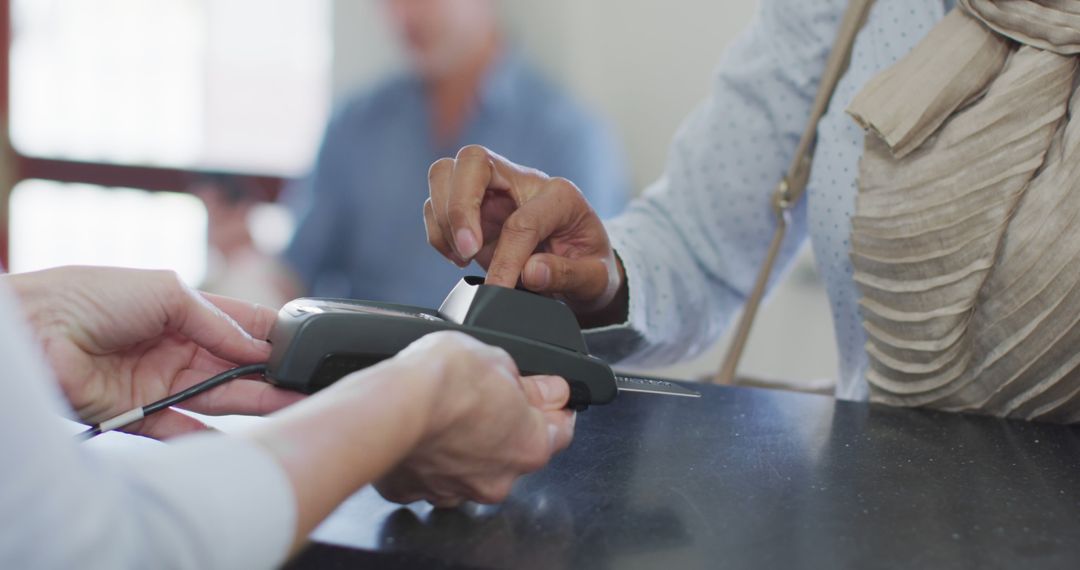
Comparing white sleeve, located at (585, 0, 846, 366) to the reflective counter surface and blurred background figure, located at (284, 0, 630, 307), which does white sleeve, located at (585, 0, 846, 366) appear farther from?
blurred background figure, located at (284, 0, 630, 307)

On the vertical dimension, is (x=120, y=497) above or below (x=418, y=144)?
above

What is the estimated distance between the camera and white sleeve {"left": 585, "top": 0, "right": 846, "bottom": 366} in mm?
912

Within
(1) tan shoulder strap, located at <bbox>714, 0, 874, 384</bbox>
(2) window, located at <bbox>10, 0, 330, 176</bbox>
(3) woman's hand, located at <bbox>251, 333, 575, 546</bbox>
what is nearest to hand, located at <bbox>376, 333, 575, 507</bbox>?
(3) woman's hand, located at <bbox>251, 333, 575, 546</bbox>

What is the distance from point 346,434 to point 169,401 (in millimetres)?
223

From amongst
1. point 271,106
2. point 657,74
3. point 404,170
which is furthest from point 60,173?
point 657,74

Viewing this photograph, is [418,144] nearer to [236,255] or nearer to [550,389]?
[236,255]

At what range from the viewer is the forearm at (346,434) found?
335 millimetres

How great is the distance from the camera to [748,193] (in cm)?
96

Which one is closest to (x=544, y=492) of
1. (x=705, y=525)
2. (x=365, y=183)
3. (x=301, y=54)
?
(x=705, y=525)

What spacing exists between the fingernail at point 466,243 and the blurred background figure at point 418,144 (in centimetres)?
168

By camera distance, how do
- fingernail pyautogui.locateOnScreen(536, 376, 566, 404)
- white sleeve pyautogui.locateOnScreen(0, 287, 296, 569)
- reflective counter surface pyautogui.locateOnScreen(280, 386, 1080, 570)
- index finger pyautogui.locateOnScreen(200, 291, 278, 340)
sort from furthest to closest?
1. index finger pyautogui.locateOnScreen(200, 291, 278, 340)
2. fingernail pyautogui.locateOnScreen(536, 376, 566, 404)
3. reflective counter surface pyautogui.locateOnScreen(280, 386, 1080, 570)
4. white sleeve pyautogui.locateOnScreen(0, 287, 296, 569)

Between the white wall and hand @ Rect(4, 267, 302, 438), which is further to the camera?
the white wall

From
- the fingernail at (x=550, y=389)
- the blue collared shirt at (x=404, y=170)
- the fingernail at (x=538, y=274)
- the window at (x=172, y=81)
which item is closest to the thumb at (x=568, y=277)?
the fingernail at (x=538, y=274)

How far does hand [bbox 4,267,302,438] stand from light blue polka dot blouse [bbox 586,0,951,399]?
13.8 inches
